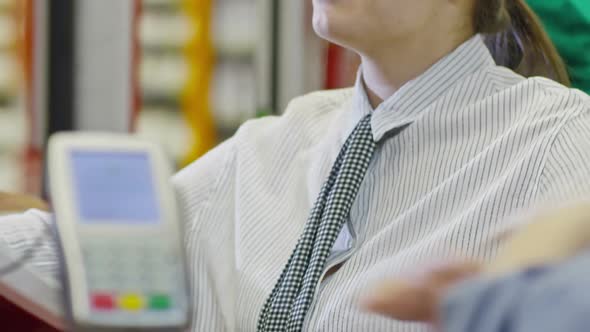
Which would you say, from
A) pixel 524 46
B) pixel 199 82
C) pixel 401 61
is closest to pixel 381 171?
pixel 401 61

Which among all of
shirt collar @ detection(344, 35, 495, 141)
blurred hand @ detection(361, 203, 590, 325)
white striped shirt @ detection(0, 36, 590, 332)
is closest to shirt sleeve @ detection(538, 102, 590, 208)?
white striped shirt @ detection(0, 36, 590, 332)

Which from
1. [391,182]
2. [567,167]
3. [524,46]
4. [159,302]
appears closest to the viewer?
[159,302]

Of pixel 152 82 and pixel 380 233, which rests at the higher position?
pixel 380 233

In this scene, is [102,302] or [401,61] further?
[401,61]

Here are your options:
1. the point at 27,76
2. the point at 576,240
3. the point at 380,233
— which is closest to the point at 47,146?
the point at 576,240

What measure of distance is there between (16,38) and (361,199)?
9.24ft

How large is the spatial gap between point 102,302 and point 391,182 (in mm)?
639

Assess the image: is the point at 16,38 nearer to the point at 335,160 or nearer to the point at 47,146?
the point at 335,160

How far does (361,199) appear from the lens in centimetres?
117

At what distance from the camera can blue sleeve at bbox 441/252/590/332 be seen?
0.31 m

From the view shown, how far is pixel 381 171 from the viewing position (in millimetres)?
1179

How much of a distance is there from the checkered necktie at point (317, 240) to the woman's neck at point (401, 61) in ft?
0.24

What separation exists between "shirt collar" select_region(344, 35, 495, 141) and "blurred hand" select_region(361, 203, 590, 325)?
0.80 metres

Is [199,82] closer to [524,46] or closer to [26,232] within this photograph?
[524,46]
